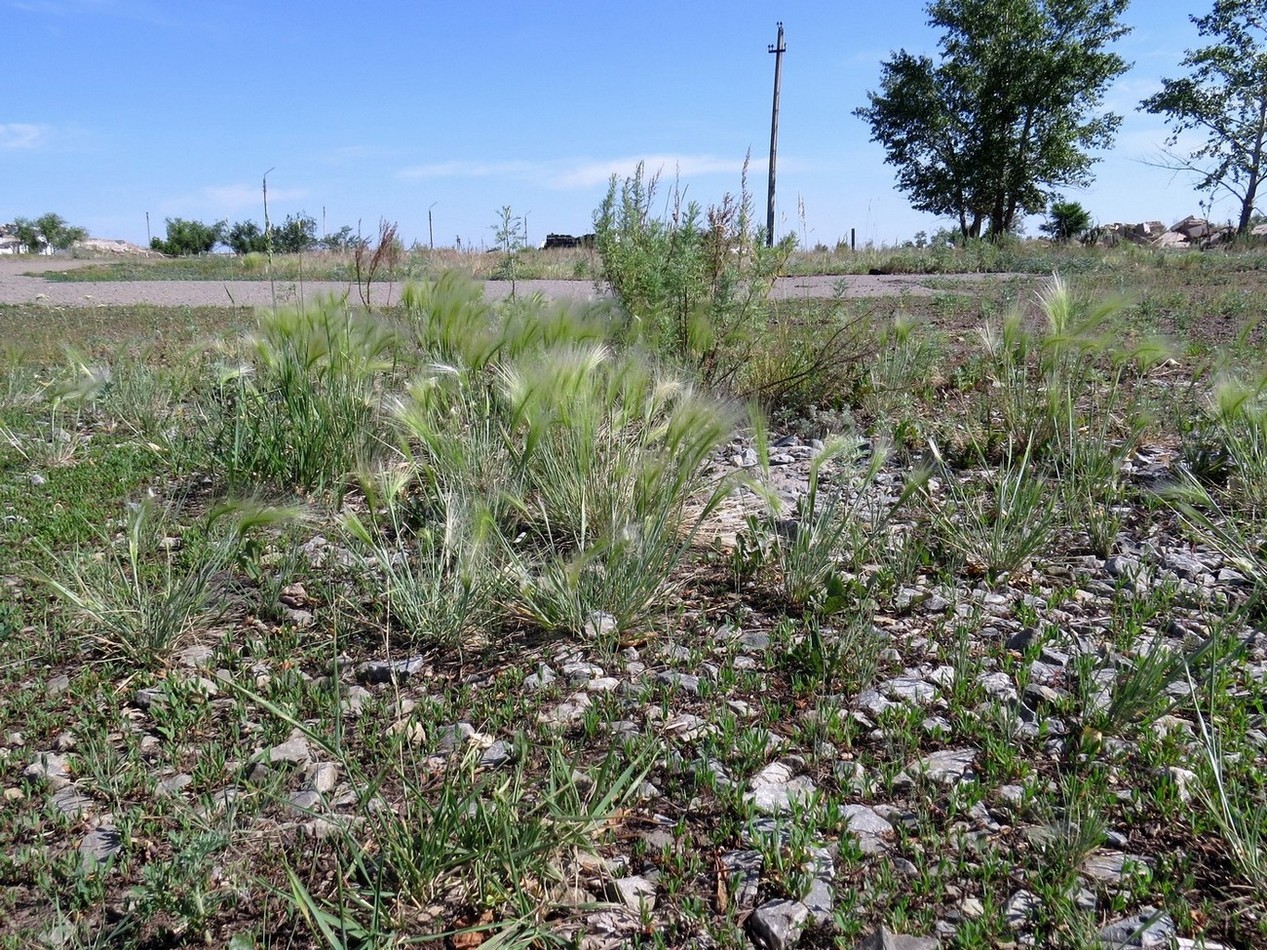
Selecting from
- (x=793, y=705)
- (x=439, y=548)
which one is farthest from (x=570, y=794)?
(x=439, y=548)

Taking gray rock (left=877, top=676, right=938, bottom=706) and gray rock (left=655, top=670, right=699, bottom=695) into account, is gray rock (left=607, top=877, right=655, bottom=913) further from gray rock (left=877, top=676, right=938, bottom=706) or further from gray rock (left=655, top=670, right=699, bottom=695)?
gray rock (left=877, top=676, right=938, bottom=706)

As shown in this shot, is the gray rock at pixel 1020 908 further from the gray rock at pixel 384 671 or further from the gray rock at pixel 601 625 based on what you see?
the gray rock at pixel 384 671

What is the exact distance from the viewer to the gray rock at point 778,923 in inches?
61.6

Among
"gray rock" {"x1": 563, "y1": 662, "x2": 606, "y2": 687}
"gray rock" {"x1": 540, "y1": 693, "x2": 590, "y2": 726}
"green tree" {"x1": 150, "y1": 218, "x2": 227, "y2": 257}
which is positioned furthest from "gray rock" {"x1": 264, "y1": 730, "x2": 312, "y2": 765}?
"green tree" {"x1": 150, "y1": 218, "x2": 227, "y2": 257}

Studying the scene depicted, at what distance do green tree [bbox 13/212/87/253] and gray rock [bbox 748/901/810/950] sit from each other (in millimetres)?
60604

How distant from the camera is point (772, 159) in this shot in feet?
92.6

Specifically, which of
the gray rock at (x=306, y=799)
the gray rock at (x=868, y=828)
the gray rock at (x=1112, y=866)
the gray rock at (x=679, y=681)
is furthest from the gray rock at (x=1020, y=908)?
the gray rock at (x=306, y=799)

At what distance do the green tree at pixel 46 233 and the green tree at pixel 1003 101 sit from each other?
4703 centimetres

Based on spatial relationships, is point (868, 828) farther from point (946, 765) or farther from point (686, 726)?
point (686, 726)

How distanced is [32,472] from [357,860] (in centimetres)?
338

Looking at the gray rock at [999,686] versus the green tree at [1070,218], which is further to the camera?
the green tree at [1070,218]

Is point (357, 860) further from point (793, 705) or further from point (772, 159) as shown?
point (772, 159)

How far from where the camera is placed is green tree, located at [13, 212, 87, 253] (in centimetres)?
5094

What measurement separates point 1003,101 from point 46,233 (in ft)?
171
